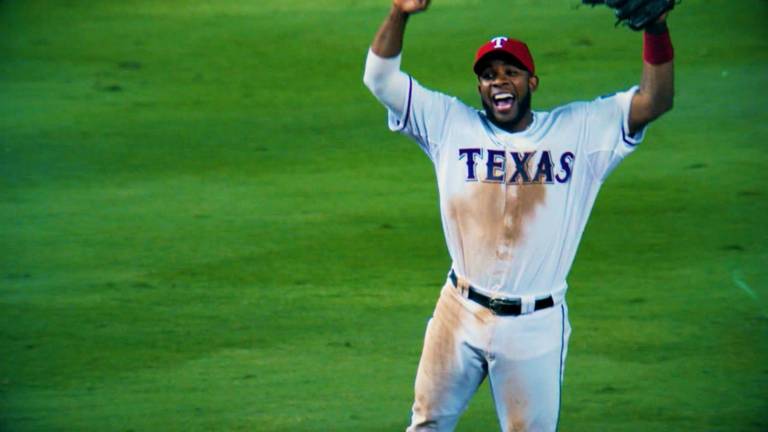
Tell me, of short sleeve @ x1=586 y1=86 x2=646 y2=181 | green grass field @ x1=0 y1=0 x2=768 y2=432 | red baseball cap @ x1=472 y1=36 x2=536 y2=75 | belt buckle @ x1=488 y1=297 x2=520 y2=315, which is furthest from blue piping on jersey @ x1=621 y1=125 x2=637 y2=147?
green grass field @ x1=0 y1=0 x2=768 y2=432

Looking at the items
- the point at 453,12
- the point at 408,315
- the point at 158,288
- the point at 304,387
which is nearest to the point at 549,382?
the point at 304,387

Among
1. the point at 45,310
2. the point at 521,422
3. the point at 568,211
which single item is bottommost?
the point at 45,310

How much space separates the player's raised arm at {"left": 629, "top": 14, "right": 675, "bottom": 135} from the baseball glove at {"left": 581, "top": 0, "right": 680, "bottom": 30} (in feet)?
0.14

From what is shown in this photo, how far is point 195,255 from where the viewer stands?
918 cm

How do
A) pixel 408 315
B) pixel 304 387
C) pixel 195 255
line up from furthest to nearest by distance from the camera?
pixel 195 255 < pixel 408 315 < pixel 304 387

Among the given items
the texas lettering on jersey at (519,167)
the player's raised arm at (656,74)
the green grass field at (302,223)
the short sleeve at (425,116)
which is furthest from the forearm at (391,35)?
the green grass field at (302,223)

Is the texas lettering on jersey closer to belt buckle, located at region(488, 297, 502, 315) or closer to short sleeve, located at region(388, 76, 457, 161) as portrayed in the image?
short sleeve, located at region(388, 76, 457, 161)

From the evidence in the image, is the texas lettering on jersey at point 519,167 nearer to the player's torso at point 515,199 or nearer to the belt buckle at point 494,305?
the player's torso at point 515,199

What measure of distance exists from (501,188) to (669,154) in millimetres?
5683

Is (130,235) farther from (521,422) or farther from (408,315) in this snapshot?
(521,422)

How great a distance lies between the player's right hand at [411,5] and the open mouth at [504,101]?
1.55 feet

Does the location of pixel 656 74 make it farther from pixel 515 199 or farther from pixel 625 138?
pixel 515 199

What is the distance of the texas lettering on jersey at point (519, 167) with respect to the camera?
18.1 feet

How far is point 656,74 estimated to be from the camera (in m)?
5.39
